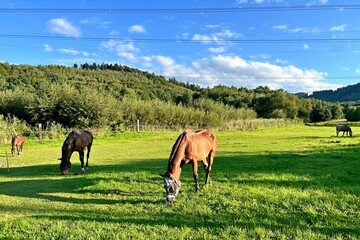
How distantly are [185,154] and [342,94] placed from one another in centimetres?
15201

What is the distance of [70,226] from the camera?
4793 mm

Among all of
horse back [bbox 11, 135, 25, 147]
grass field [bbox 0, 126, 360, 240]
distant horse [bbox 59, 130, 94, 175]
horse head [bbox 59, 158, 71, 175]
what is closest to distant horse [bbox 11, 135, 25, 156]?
horse back [bbox 11, 135, 25, 147]

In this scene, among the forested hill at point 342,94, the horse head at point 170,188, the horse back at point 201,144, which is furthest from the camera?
the forested hill at point 342,94

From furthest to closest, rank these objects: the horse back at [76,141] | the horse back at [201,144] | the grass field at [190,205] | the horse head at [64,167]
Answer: the horse back at [76,141]
the horse head at [64,167]
the horse back at [201,144]
the grass field at [190,205]

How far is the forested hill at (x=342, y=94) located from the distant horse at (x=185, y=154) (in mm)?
139426

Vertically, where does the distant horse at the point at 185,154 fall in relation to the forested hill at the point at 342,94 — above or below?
below

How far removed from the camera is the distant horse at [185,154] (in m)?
5.79

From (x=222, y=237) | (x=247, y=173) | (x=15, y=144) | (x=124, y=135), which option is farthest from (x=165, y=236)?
(x=124, y=135)

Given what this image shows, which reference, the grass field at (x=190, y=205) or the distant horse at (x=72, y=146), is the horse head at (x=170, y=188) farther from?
the distant horse at (x=72, y=146)

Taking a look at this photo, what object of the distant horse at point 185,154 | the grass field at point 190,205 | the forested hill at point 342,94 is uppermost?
the forested hill at point 342,94

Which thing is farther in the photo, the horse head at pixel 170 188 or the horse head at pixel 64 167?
the horse head at pixel 64 167

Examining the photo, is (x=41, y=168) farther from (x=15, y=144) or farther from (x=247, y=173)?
(x=247, y=173)

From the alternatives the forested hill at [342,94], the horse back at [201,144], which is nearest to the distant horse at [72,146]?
the horse back at [201,144]

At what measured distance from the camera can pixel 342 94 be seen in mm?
134625
